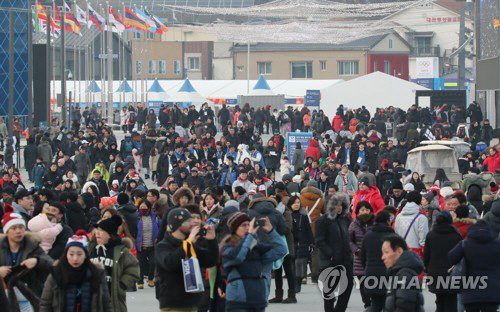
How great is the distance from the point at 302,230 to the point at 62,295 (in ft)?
22.6

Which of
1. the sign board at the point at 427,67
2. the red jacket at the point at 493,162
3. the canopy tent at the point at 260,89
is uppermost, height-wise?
the sign board at the point at 427,67

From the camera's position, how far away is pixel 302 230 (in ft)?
52.9

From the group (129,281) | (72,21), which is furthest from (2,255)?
(72,21)

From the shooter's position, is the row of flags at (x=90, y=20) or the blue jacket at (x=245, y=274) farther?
the row of flags at (x=90, y=20)

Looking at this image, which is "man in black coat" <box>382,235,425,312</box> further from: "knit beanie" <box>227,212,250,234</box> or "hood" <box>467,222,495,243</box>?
"hood" <box>467,222,495,243</box>

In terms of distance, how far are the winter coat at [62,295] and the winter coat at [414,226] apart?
556cm

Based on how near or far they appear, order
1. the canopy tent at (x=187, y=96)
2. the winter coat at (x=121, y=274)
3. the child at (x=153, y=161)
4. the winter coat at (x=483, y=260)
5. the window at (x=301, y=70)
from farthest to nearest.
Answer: the window at (x=301, y=70), the canopy tent at (x=187, y=96), the child at (x=153, y=161), the winter coat at (x=483, y=260), the winter coat at (x=121, y=274)

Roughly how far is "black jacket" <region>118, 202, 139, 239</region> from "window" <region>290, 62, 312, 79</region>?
3899 inches

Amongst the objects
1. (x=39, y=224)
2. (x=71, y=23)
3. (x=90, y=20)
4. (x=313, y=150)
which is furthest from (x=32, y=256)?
(x=90, y=20)

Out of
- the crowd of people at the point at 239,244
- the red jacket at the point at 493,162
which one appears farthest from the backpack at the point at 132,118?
the crowd of people at the point at 239,244

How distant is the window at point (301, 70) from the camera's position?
4552 inches

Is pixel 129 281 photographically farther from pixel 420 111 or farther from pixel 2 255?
pixel 420 111

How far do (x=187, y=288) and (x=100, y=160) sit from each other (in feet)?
76.9

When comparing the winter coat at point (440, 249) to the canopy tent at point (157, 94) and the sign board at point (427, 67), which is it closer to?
the canopy tent at point (157, 94)
